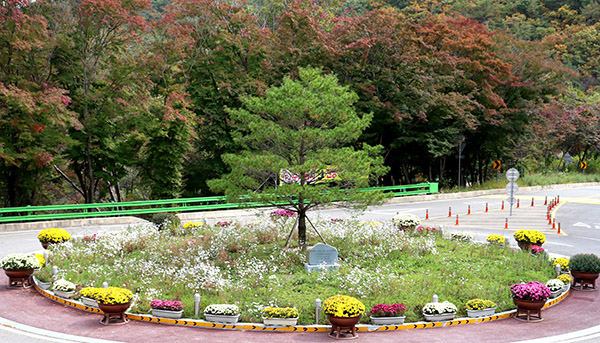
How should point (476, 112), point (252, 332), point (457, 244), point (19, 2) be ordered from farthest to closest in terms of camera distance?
point (476, 112) < point (19, 2) < point (457, 244) < point (252, 332)

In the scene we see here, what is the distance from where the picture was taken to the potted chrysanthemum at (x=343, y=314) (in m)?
12.1

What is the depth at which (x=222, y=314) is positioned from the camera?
1303 cm

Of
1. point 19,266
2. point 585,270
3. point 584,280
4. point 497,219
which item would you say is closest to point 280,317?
point 19,266

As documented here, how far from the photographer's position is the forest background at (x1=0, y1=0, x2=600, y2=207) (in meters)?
29.7

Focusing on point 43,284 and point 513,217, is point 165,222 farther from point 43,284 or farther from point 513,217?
point 513,217

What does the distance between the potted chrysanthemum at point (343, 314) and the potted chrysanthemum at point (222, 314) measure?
87.0 inches

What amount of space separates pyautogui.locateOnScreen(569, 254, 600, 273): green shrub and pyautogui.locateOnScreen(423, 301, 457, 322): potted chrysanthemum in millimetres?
5819

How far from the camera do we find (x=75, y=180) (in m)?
43.2

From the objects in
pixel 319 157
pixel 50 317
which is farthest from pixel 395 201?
pixel 50 317

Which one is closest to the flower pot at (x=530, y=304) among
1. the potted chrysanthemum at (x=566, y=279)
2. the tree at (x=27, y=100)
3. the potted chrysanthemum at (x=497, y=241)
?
the potted chrysanthemum at (x=566, y=279)

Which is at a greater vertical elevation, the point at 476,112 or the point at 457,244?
the point at 476,112

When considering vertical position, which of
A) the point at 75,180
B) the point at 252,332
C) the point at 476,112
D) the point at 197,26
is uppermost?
the point at 197,26

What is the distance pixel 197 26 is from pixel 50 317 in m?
26.9

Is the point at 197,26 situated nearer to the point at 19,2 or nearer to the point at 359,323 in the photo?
the point at 19,2
